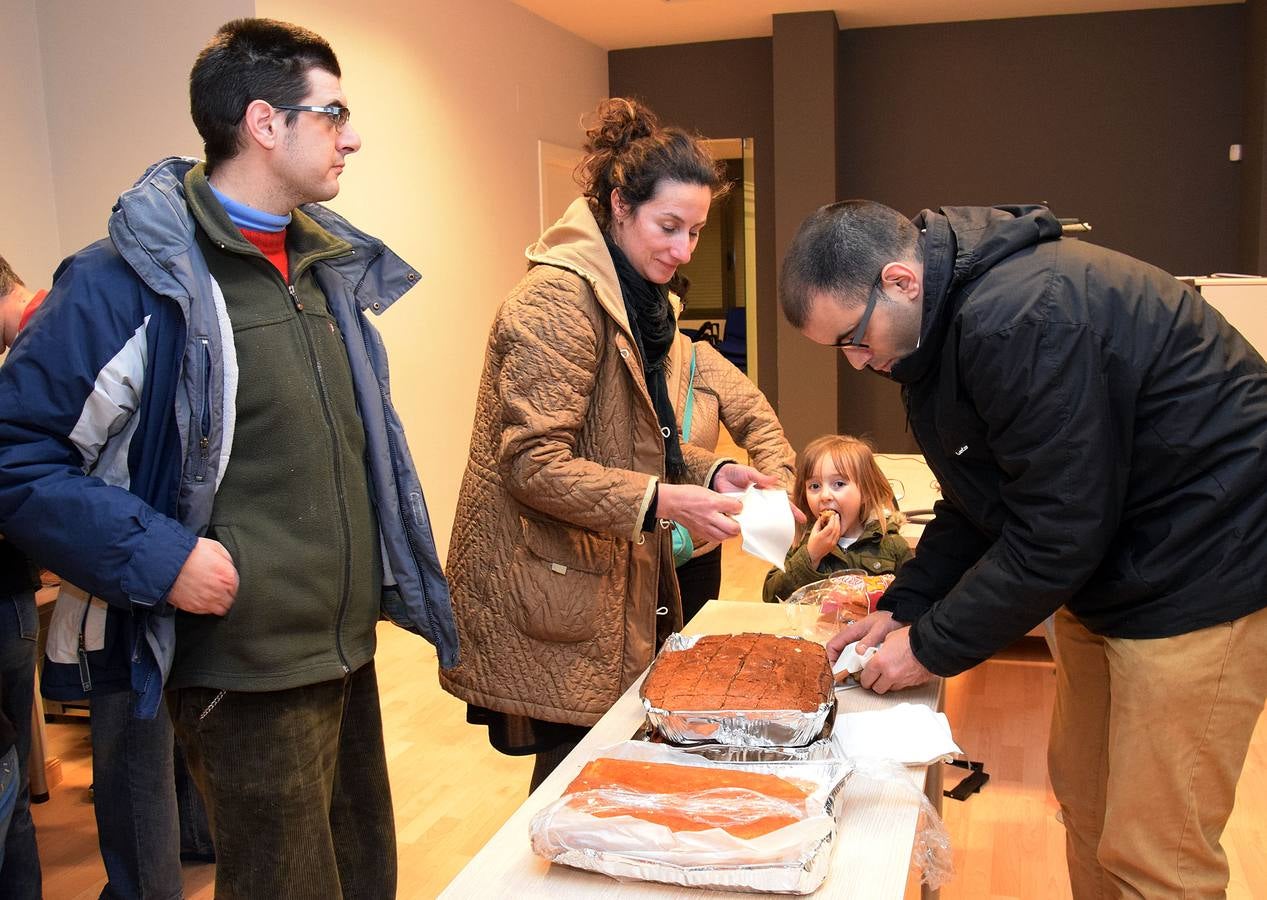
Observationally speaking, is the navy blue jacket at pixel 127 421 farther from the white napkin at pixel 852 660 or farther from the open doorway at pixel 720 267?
the open doorway at pixel 720 267

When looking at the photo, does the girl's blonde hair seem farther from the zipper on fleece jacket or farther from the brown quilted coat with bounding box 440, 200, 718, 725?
the zipper on fleece jacket

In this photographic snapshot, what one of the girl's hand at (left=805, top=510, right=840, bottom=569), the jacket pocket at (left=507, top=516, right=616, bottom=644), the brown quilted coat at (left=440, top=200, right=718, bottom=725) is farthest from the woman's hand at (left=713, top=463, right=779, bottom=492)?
the girl's hand at (left=805, top=510, right=840, bottom=569)

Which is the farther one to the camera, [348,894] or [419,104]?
[419,104]

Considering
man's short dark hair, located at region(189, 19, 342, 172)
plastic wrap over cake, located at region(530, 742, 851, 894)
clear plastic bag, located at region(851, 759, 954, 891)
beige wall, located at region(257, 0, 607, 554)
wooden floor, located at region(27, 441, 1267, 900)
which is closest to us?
plastic wrap over cake, located at region(530, 742, 851, 894)

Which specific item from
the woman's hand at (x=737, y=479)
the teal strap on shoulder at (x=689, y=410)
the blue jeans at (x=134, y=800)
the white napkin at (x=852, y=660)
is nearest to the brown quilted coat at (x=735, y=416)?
the teal strap on shoulder at (x=689, y=410)

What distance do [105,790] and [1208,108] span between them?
7.33m

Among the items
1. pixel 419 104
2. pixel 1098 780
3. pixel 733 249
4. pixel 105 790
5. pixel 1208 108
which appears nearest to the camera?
pixel 1098 780

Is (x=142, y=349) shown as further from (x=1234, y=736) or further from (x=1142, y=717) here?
(x=1234, y=736)

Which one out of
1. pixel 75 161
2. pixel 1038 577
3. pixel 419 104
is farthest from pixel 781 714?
pixel 419 104

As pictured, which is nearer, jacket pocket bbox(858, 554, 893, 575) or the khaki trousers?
the khaki trousers

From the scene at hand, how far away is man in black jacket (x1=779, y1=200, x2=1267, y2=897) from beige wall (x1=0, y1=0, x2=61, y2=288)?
3.52 metres

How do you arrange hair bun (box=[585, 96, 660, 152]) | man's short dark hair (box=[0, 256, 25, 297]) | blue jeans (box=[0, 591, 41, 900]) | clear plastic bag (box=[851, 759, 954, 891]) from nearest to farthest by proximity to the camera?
clear plastic bag (box=[851, 759, 954, 891]) → hair bun (box=[585, 96, 660, 152]) → blue jeans (box=[0, 591, 41, 900]) → man's short dark hair (box=[0, 256, 25, 297])

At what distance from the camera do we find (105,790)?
2.34m

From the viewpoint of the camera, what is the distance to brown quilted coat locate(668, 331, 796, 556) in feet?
7.30
